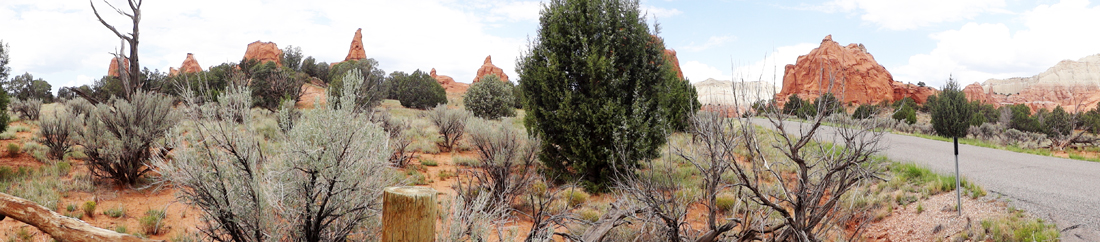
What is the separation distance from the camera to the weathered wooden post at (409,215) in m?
2.60

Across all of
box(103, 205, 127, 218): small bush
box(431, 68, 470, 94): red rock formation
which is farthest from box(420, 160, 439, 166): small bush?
box(431, 68, 470, 94): red rock formation

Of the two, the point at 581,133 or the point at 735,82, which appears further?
the point at 581,133

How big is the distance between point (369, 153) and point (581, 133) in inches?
162

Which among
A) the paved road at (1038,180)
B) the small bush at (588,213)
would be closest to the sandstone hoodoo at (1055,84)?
the paved road at (1038,180)

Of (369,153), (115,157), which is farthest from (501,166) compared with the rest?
(115,157)

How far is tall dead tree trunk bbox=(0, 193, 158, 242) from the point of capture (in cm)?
280

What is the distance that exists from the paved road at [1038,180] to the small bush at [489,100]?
53.2 feet

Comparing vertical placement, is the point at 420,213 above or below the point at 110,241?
above

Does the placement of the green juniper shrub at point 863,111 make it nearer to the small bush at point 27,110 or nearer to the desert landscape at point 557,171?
the desert landscape at point 557,171

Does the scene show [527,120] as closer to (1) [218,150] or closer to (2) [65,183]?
(1) [218,150]

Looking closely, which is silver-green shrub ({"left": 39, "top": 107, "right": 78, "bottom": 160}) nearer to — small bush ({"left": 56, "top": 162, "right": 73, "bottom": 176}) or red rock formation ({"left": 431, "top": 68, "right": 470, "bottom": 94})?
small bush ({"left": 56, "top": 162, "right": 73, "bottom": 176})

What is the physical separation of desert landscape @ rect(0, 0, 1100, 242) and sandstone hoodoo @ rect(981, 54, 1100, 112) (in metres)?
90.8

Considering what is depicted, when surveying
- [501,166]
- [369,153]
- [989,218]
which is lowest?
[989,218]

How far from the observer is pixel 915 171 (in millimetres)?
8195
